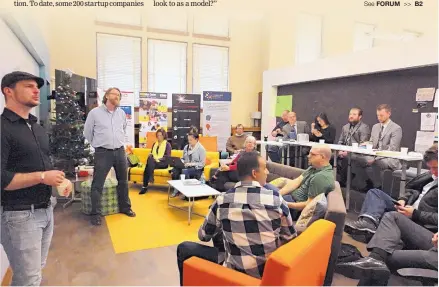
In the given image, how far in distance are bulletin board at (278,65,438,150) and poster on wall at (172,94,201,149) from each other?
2.40 meters

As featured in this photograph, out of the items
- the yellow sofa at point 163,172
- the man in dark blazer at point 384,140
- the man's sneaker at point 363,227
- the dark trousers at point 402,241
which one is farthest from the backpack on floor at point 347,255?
the yellow sofa at point 163,172

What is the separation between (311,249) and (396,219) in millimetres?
1368

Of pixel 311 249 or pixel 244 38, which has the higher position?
pixel 244 38

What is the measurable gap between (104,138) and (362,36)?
7.62 meters

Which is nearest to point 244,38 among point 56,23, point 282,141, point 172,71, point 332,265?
point 172,71

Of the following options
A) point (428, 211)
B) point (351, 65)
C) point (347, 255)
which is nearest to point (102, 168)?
point (347, 255)

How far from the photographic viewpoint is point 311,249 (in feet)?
4.92

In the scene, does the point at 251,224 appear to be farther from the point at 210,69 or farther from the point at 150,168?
the point at 210,69

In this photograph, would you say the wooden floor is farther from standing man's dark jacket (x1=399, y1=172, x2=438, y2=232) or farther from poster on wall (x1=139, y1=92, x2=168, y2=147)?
poster on wall (x1=139, y1=92, x2=168, y2=147)

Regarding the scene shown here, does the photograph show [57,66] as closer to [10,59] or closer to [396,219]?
[10,59]

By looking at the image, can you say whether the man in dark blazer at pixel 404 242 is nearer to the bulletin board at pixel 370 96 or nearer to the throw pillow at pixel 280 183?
the throw pillow at pixel 280 183

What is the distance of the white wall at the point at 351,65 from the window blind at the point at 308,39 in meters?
1.38

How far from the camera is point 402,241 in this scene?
2.46 m

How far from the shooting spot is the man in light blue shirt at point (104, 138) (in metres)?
3.63
